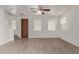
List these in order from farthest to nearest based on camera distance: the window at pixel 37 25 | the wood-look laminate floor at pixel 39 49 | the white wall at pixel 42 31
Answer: the window at pixel 37 25 < the white wall at pixel 42 31 < the wood-look laminate floor at pixel 39 49

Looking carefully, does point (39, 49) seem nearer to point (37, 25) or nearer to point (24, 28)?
point (37, 25)

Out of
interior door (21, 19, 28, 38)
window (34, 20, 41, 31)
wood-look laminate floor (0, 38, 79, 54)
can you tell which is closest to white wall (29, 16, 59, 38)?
window (34, 20, 41, 31)

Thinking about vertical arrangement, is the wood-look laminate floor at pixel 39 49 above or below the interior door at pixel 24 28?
below

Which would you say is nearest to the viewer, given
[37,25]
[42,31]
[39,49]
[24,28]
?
[39,49]

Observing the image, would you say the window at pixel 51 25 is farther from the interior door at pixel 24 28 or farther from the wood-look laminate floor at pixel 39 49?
the wood-look laminate floor at pixel 39 49

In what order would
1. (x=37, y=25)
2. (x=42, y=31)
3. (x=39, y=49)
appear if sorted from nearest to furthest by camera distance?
(x=39, y=49)
(x=42, y=31)
(x=37, y=25)

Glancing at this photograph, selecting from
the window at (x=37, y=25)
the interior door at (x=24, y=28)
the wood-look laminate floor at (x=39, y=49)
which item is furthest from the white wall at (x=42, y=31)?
the wood-look laminate floor at (x=39, y=49)

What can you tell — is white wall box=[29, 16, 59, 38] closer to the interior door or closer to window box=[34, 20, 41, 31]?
window box=[34, 20, 41, 31]

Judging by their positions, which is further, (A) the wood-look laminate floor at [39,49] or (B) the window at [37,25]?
(B) the window at [37,25]

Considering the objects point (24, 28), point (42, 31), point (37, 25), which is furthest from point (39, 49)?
point (24, 28)
